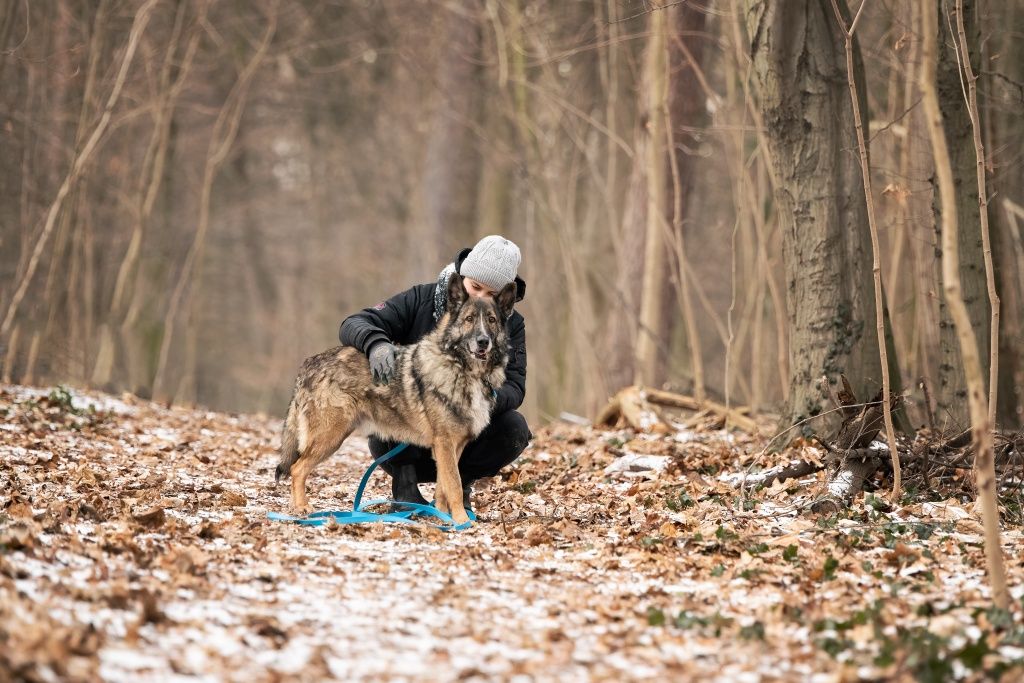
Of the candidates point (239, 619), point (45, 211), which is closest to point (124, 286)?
point (45, 211)

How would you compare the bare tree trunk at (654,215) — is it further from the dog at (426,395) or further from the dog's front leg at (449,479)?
the dog's front leg at (449,479)

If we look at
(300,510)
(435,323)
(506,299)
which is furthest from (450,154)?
(300,510)

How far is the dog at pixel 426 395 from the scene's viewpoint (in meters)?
5.89

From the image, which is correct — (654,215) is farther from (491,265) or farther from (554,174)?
(491,265)

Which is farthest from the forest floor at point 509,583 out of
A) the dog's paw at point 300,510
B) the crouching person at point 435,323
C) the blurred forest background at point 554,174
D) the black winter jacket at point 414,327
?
the blurred forest background at point 554,174

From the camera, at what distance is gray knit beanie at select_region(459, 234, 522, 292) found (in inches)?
234

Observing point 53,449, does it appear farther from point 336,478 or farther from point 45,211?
point 45,211

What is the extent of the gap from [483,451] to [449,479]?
0.54 m

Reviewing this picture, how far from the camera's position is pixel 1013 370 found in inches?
284

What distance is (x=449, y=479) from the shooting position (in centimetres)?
588

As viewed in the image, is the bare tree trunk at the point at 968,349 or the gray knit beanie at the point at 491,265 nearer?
the bare tree trunk at the point at 968,349

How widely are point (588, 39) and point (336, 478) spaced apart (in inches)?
278

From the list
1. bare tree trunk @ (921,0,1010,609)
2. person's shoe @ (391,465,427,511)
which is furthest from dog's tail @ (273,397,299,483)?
bare tree trunk @ (921,0,1010,609)

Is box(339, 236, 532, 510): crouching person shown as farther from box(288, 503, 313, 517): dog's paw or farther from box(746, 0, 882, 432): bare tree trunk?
box(746, 0, 882, 432): bare tree trunk
